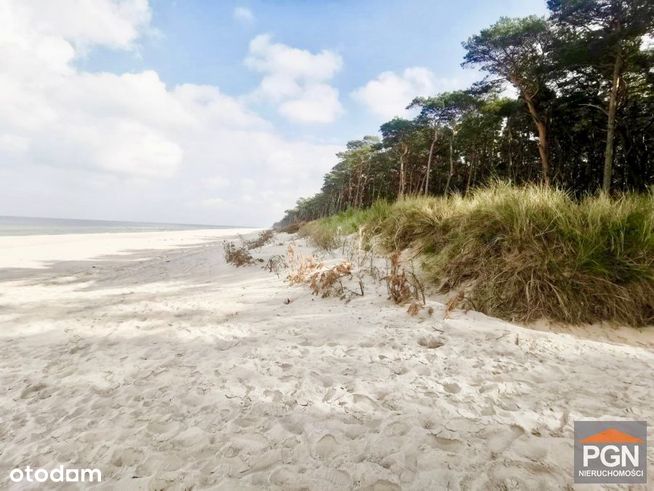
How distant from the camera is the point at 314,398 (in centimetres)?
211

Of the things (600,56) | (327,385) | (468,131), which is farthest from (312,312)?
(468,131)

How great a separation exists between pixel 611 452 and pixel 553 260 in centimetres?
270

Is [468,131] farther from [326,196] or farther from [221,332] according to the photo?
[326,196]

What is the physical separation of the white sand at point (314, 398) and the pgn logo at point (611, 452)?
0.06 meters

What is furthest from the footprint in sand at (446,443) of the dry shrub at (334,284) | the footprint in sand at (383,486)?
the dry shrub at (334,284)

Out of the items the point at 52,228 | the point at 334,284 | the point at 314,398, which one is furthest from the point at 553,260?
the point at 52,228

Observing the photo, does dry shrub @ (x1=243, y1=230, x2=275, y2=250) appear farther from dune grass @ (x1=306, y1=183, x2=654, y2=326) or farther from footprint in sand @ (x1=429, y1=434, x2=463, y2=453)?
footprint in sand @ (x1=429, y1=434, x2=463, y2=453)

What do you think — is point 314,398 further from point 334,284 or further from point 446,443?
point 334,284

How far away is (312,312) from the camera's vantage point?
12.6ft

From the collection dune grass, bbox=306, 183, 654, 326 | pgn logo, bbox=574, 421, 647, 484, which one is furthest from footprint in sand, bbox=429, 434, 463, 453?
dune grass, bbox=306, 183, 654, 326

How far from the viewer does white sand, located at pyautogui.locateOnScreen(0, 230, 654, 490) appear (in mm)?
1539

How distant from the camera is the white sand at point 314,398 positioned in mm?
1539

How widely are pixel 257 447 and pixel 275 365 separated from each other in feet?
2.91

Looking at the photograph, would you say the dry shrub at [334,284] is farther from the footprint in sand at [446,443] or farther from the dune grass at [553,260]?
the footprint in sand at [446,443]
